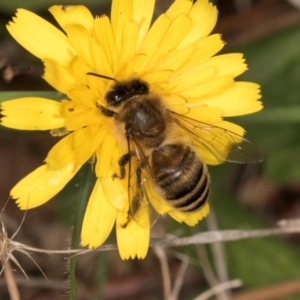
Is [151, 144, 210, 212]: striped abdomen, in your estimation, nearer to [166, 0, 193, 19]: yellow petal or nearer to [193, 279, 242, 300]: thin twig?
[166, 0, 193, 19]: yellow petal

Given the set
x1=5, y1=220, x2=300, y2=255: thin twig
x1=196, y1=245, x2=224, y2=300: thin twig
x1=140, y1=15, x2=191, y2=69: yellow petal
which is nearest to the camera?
x1=140, y1=15, x2=191, y2=69: yellow petal

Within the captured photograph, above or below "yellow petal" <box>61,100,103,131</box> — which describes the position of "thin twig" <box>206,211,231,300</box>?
below

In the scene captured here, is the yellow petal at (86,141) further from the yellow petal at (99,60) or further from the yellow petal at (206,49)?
the yellow petal at (206,49)

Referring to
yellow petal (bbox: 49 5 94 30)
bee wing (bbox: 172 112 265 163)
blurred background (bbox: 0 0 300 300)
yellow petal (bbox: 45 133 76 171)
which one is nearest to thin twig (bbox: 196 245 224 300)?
blurred background (bbox: 0 0 300 300)

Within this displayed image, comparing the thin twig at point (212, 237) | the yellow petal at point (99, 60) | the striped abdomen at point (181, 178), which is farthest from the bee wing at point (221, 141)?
the thin twig at point (212, 237)

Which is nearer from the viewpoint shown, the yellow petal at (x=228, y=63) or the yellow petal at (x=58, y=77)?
the yellow petal at (x=58, y=77)

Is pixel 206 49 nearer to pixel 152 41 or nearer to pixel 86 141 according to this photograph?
pixel 152 41
